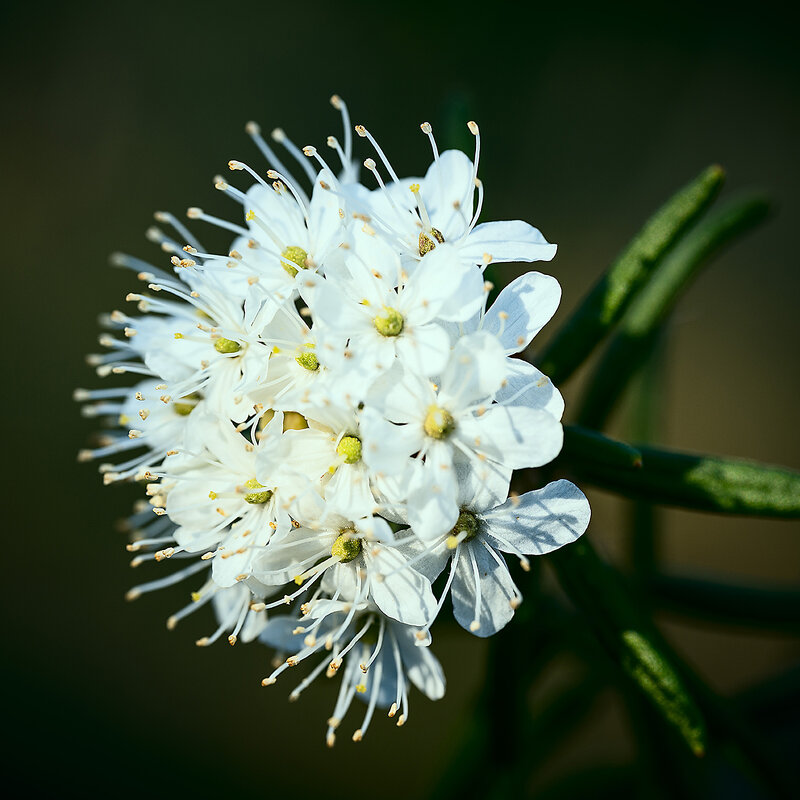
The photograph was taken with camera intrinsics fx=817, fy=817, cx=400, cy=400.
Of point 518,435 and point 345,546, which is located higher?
point 518,435

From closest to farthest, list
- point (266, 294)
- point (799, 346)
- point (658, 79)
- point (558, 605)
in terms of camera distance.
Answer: point (266, 294), point (558, 605), point (799, 346), point (658, 79)

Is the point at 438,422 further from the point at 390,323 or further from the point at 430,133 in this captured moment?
the point at 430,133

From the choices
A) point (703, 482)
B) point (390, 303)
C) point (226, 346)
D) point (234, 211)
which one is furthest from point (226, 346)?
point (234, 211)

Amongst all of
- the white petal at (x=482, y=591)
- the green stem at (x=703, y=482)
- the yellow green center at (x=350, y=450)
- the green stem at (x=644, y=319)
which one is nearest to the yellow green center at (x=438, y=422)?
the yellow green center at (x=350, y=450)

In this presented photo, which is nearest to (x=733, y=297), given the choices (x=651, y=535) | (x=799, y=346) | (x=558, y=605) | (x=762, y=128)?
(x=799, y=346)

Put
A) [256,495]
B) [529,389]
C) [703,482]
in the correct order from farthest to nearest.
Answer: [703,482] → [256,495] → [529,389]

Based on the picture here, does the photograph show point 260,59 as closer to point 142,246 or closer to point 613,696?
point 142,246

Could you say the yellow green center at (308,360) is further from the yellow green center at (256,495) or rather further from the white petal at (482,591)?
the white petal at (482,591)
